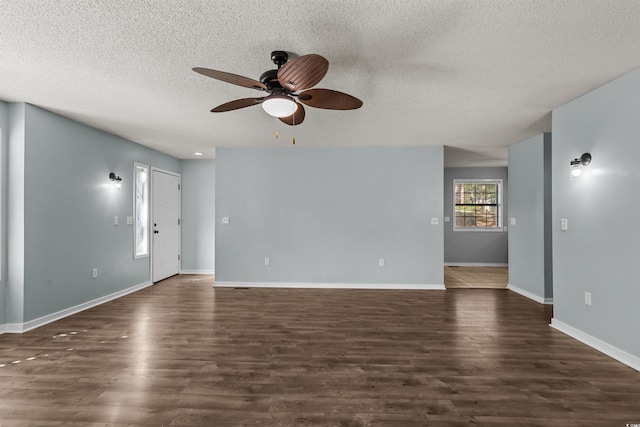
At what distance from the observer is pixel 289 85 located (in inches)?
84.0

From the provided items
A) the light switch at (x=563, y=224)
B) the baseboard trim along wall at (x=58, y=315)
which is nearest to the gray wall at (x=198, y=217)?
the baseboard trim along wall at (x=58, y=315)

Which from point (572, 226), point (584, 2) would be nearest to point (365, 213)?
point (572, 226)

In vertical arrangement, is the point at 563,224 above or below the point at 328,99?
below

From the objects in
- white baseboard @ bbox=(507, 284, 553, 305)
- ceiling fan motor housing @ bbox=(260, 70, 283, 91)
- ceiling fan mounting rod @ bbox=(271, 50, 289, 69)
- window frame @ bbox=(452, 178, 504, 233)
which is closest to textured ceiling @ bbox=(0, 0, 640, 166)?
ceiling fan mounting rod @ bbox=(271, 50, 289, 69)

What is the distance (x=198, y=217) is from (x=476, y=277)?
603 centimetres

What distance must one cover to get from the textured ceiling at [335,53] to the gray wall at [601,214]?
→ 271 mm

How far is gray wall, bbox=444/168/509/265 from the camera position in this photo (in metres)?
7.94

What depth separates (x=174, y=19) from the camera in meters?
1.91

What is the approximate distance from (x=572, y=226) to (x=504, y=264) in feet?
→ 17.1

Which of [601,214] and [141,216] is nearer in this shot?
[601,214]

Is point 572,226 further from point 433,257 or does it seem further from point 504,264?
point 504,264

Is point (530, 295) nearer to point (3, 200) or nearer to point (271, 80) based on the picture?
point (271, 80)

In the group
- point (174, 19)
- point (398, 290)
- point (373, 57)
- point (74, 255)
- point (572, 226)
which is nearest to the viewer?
point (174, 19)

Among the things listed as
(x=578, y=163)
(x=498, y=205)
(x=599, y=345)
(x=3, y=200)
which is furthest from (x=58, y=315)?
(x=498, y=205)
